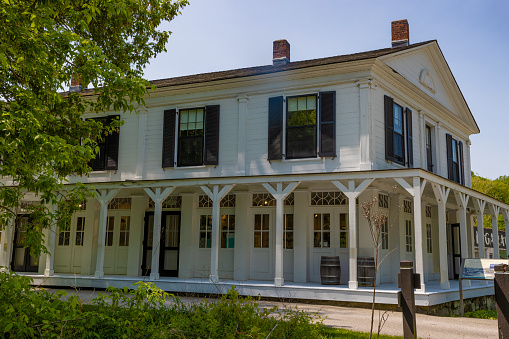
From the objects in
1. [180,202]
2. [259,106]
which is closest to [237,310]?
[259,106]

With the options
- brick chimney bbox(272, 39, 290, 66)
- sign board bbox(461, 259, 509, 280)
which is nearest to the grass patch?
sign board bbox(461, 259, 509, 280)

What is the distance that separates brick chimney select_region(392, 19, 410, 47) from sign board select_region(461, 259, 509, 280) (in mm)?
8572

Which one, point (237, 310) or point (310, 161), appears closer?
point (237, 310)

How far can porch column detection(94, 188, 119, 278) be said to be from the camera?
48.7 ft

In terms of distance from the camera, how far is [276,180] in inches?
512

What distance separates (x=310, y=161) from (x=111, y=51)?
19.1 feet

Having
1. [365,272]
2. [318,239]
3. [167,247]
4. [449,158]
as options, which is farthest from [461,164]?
[167,247]

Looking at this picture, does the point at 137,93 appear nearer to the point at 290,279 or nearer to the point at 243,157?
the point at 243,157

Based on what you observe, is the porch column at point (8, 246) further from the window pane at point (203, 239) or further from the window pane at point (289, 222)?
the window pane at point (289, 222)

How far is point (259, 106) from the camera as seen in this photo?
14602 millimetres

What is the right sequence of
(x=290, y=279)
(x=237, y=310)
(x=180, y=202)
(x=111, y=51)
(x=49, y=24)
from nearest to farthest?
(x=237, y=310) < (x=49, y=24) < (x=111, y=51) < (x=290, y=279) < (x=180, y=202)

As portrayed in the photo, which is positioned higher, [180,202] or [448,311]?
[180,202]

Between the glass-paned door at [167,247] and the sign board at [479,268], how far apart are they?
847 centimetres

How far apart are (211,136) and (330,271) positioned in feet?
17.3
